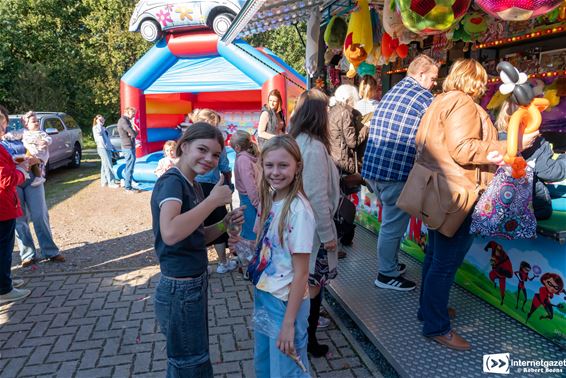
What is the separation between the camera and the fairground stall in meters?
2.79

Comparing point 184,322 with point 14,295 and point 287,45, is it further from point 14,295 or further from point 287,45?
point 287,45

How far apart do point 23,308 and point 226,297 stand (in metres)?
1.88

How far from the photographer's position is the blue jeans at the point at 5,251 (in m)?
3.82

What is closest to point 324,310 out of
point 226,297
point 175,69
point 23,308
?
point 226,297

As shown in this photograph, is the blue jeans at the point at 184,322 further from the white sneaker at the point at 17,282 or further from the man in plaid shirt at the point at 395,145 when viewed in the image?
→ the white sneaker at the point at 17,282

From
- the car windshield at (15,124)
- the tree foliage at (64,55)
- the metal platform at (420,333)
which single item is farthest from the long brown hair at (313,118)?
the tree foliage at (64,55)

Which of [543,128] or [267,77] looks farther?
[267,77]

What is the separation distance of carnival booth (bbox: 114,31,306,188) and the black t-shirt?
7.29 metres

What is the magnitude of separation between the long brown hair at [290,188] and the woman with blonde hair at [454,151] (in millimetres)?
1134

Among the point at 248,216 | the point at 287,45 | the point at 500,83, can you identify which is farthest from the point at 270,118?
the point at 287,45

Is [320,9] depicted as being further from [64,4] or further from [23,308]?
[64,4]

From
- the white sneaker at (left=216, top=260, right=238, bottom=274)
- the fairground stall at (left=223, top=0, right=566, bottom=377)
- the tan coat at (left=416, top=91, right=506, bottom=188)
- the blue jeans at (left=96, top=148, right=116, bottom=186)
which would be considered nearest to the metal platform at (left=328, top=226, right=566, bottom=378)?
the fairground stall at (left=223, top=0, right=566, bottom=377)

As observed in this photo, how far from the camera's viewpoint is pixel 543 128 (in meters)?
4.62

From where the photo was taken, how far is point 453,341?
2871 millimetres
